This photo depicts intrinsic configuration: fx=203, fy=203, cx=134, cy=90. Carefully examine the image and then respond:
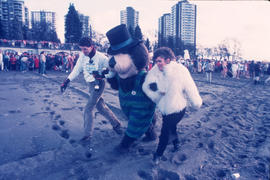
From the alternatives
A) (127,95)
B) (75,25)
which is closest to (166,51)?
(127,95)

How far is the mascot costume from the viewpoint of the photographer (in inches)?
115

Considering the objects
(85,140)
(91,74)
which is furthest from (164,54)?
(85,140)

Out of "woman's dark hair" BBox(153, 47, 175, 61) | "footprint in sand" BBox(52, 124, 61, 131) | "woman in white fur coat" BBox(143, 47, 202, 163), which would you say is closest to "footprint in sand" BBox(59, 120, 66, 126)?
"footprint in sand" BBox(52, 124, 61, 131)

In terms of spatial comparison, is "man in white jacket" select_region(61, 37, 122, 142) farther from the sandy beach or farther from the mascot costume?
the mascot costume

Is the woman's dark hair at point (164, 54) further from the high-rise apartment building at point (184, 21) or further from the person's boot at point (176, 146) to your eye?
the high-rise apartment building at point (184, 21)

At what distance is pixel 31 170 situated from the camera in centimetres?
261

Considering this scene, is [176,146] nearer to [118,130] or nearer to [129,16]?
[118,130]

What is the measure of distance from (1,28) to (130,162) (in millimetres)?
65965

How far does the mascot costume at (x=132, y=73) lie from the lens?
292cm

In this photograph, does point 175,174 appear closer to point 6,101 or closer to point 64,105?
point 64,105

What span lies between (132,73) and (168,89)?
24.4 inches

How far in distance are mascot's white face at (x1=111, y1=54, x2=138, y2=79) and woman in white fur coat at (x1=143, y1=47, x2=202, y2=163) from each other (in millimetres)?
278

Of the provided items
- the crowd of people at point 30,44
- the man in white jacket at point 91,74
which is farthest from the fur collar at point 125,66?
the crowd of people at point 30,44

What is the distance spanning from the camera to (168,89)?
8.65 ft
